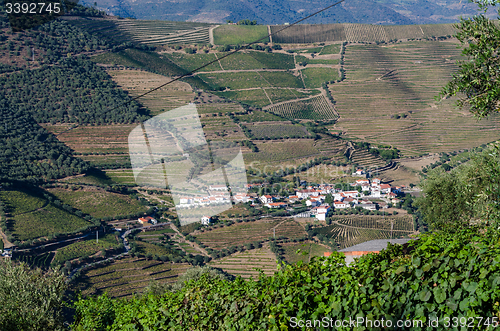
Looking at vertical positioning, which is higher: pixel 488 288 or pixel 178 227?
pixel 488 288

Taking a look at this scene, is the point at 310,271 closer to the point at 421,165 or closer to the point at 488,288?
the point at 488,288

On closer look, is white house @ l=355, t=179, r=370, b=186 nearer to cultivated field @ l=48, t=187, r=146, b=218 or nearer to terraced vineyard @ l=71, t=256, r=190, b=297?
cultivated field @ l=48, t=187, r=146, b=218

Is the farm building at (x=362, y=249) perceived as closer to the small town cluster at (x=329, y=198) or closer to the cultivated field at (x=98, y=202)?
the small town cluster at (x=329, y=198)

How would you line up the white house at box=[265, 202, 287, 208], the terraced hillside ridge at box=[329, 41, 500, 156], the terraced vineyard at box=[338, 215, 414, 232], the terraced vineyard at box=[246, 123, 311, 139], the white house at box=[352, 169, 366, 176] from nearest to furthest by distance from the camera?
1. the terraced vineyard at box=[338, 215, 414, 232]
2. the white house at box=[265, 202, 287, 208]
3. the white house at box=[352, 169, 366, 176]
4. the terraced vineyard at box=[246, 123, 311, 139]
5. the terraced hillside ridge at box=[329, 41, 500, 156]

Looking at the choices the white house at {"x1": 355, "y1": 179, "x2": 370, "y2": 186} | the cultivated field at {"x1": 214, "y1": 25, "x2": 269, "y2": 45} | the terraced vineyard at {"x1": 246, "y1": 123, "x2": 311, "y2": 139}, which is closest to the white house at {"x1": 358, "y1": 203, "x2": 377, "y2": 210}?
the white house at {"x1": 355, "y1": 179, "x2": 370, "y2": 186}

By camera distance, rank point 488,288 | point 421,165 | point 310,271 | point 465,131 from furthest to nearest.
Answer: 1. point 465,131
2. point 421,165
3. point 310,271
4. point 488,288

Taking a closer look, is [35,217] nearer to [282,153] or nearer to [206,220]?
[206,220]

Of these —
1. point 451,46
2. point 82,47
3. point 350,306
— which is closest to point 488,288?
point 350,306
